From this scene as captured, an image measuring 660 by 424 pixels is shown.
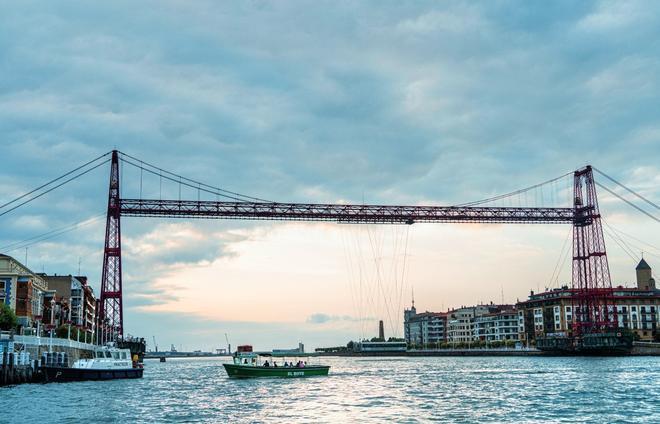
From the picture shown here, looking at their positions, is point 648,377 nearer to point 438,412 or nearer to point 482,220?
point 438,412

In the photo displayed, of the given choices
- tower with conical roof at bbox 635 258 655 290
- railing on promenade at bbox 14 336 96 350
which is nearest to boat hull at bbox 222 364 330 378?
railing on promenade at bbox 14 336 96 350

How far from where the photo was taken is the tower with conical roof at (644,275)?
191m

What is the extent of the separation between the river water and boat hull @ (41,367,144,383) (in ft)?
2.73

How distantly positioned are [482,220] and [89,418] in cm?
9396

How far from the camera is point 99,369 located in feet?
238

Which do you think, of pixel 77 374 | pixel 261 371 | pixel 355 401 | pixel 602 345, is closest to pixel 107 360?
pixel 77 374

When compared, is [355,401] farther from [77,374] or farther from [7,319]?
[7,319]

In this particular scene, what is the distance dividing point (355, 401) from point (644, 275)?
163209mm

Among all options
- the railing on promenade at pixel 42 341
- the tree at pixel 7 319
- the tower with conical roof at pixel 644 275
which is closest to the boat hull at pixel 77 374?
the railing on promenade at pixel 42 341

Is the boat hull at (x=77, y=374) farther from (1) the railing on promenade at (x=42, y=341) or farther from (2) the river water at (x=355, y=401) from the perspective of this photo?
(1) the railing on promenade at (x=42, y=341)

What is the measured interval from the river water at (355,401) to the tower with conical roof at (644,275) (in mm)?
128909

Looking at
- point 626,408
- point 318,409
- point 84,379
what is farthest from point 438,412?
point 84,379

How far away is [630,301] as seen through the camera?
171625mm

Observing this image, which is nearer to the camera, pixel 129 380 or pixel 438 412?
pixel 438 412
